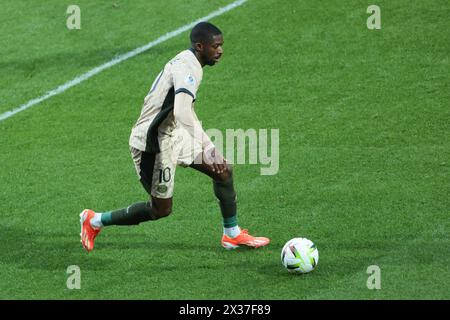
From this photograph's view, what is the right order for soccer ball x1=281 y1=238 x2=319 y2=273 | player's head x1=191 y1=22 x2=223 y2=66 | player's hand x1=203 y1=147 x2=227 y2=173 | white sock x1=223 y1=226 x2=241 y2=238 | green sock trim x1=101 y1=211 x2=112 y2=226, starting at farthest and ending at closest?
green sock trim x1=101 y1=211 x2=112 y2=226
white sock x1=223 y1=226 x2=241 y2=238
player's hand x1=203 y1=147 x2=227 y2=173
player's head x1=191 y1=22 x2=223 y2=66
soccer ball x1=281 y1=238 x2=319 y2=273

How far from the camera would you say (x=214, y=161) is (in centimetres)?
850

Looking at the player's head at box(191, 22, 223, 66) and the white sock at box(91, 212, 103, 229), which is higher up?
the player's head at box(191, 22, 223, 66)

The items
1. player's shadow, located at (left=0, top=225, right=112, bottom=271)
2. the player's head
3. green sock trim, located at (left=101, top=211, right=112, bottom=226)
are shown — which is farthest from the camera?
green sock trim, located at (left=101, top=211, right=112, bottom=226)

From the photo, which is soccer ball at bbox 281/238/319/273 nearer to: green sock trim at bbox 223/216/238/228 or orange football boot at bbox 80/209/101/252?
green sock trim at bbox 223/216/238/228

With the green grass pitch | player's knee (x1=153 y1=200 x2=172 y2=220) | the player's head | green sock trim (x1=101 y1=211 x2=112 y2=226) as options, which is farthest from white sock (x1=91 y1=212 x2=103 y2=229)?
the player's head

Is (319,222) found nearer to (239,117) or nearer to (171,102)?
(171,102)

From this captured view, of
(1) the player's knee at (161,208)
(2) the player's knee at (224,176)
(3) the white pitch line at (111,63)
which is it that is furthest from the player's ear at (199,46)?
(3) the white pitch line at (111,63)

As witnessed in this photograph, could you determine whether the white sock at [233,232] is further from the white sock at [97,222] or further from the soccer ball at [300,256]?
the white sock at [97,222]

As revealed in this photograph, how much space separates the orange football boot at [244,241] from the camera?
8750 mm

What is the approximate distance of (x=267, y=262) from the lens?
843cm

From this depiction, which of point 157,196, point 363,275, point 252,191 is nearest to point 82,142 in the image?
point 252,191

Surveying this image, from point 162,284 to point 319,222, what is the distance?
1893 millimetres

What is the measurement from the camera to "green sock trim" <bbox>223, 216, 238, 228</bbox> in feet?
28.8

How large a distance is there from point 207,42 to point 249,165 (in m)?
2.88
